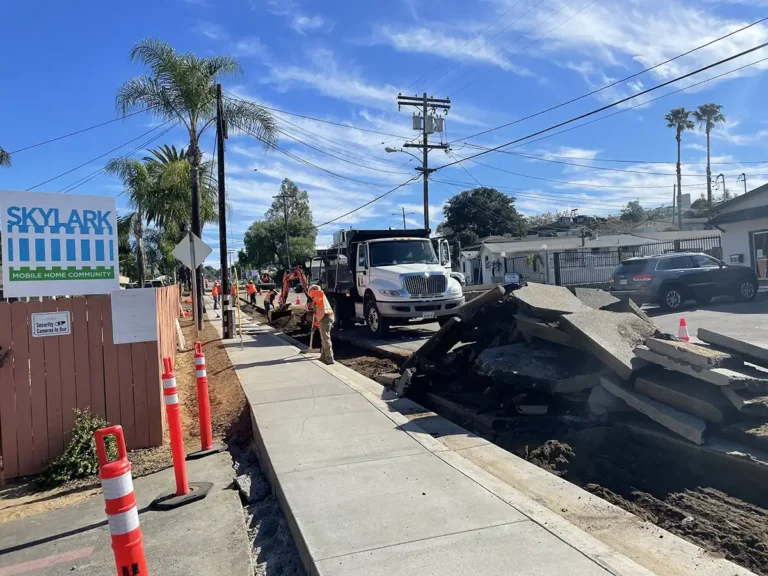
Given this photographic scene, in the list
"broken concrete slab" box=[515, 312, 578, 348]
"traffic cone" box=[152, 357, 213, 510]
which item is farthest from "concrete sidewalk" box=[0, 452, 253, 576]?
"broken concrete slab" box=[515, 312, 578, 348]

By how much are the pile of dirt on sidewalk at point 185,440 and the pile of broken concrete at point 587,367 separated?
7.85 ft

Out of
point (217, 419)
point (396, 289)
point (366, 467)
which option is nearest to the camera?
point (366, 467)

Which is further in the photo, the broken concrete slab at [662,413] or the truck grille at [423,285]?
the truck grille at [423,285]

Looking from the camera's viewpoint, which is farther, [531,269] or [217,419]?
[531,269]

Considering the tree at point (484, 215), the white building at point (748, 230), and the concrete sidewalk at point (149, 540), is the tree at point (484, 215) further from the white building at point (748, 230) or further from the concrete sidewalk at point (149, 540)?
the concrete sidewalk at point (149, 540)

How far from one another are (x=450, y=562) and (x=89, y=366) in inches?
185

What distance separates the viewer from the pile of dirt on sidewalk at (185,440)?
17.4 feet

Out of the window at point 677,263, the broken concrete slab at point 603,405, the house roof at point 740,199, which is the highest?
the house roof at point 740,199

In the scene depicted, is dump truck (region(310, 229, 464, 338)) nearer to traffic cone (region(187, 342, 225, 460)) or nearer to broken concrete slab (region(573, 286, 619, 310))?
broken concrete slab (region(573, 286, 619, 310))

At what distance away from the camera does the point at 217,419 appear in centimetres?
809

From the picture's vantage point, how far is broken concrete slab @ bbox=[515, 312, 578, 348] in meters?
6.95

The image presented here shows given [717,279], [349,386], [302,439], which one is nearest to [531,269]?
[717,279]

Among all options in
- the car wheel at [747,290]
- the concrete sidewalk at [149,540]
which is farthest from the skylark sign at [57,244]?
the car wheel at [747,290]

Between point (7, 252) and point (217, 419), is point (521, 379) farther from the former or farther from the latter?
point (7, 252)
